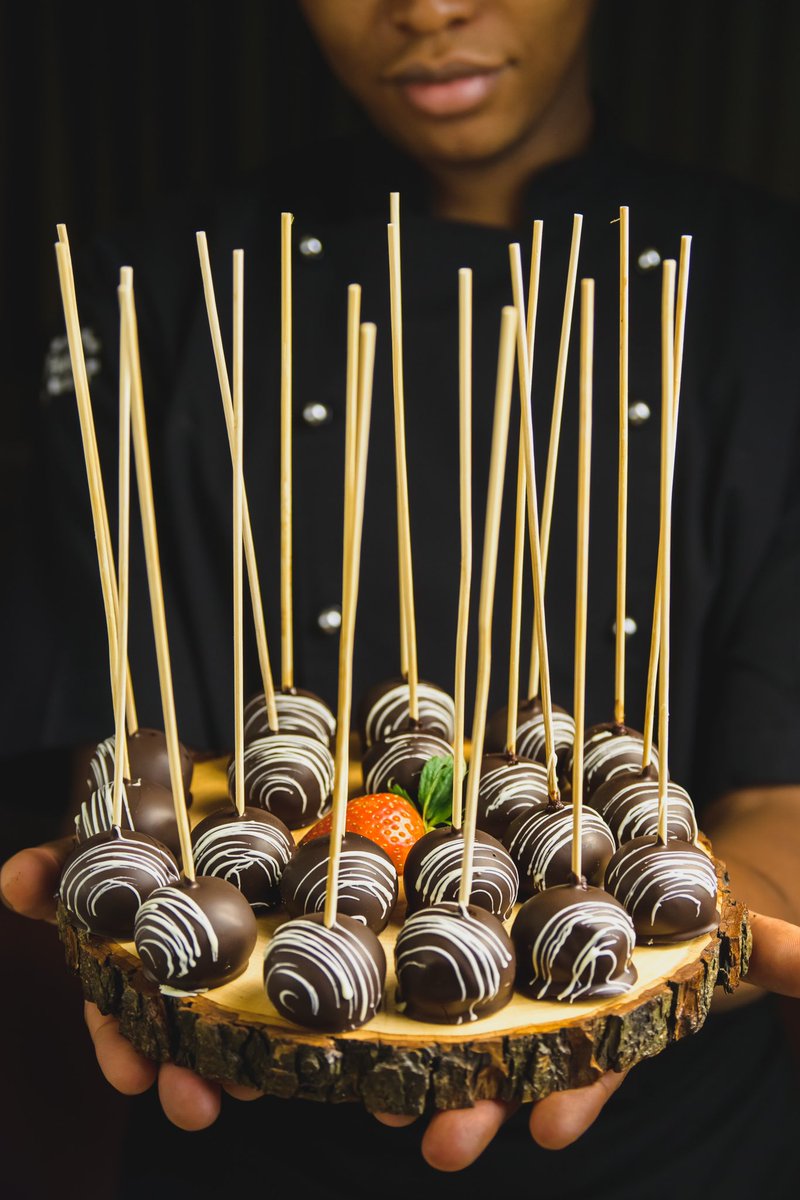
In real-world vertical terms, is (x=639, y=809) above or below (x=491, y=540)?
below

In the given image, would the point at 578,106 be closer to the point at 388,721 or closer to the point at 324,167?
the point at 324,167

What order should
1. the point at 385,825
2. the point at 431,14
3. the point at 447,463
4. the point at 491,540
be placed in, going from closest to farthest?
the point at 491,540 → the point at 385,825 → the point at 431,14 → the point at 447,463

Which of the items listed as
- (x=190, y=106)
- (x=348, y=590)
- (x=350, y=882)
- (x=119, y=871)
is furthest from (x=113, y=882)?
(x=190, y=106)

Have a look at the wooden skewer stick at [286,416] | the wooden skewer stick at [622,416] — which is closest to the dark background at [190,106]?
the wooden skewer stick at [286,416]

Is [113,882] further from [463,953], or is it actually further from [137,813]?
[463,953]

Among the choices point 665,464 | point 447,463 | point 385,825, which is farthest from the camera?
point 447,463

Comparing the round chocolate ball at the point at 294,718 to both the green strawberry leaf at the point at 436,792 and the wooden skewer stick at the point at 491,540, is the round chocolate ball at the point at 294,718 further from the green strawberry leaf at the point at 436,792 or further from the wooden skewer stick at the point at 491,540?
the wooden skewer stick at the point at 491,540

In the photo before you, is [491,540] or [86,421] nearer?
[491,540]
